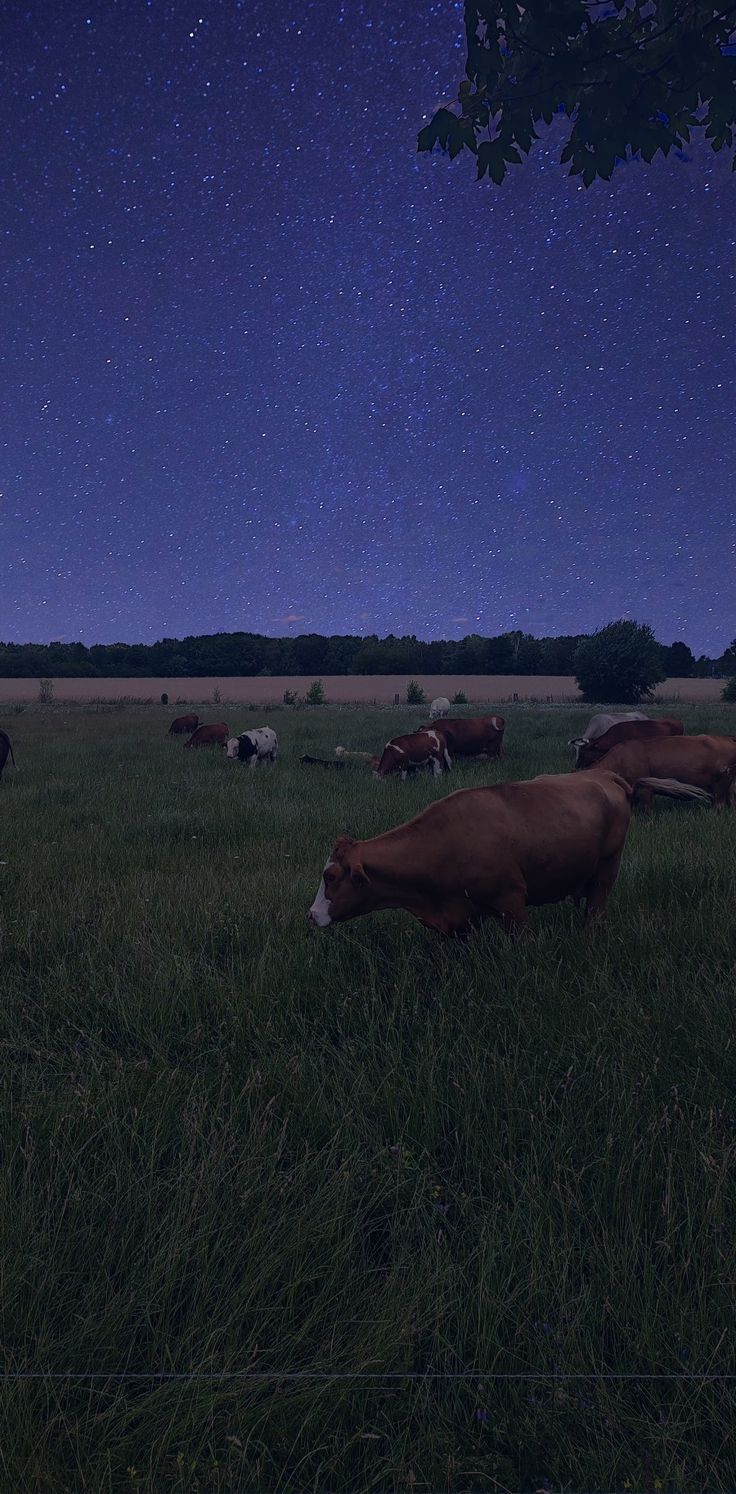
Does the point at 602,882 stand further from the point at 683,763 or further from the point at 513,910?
the point at 683,763

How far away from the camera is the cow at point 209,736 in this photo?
64.8 ft

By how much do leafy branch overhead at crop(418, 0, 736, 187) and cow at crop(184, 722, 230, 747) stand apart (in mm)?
17069

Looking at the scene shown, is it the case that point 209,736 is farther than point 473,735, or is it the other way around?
point 209,736

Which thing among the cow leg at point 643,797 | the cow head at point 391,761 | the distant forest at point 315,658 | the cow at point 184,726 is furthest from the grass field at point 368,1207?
the distant forest at point 315,658

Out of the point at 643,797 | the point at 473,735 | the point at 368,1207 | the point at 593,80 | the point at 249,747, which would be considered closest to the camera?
the point at 368,1207

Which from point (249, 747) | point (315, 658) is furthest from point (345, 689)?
point (249, 747)

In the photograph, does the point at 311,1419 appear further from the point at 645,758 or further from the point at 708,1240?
the point at 645,758

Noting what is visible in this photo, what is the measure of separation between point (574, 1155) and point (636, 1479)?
972mm

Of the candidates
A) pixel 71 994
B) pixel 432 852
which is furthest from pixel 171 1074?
pixel 432 852

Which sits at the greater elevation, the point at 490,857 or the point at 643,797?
the point at 490,857

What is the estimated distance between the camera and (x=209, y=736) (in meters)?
20.1

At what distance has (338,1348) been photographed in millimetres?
1720

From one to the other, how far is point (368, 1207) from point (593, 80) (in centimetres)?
616

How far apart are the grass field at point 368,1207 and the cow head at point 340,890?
277 millimetres
